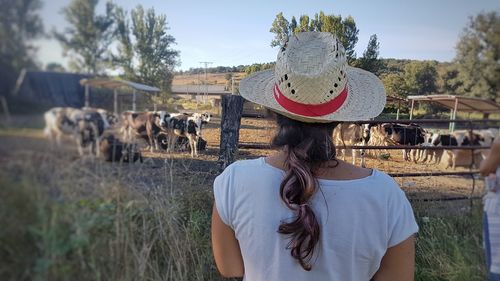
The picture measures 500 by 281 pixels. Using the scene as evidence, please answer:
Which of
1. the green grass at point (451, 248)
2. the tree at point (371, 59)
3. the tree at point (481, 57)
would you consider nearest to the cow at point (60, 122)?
the tree at point (371, 59)

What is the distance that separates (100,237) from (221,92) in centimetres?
155

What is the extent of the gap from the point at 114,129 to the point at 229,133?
5.09ft

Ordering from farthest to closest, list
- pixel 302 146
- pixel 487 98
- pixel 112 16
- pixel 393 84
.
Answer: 1. pixel 393 84
2. pixel 487 98
3. pixel 112 16
4. pixel 302 146

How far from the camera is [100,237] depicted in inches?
65.1

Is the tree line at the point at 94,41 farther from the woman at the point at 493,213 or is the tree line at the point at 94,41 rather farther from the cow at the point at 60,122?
the woman at the point at 493,213

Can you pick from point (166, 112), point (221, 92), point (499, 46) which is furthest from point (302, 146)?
point (221, 92)

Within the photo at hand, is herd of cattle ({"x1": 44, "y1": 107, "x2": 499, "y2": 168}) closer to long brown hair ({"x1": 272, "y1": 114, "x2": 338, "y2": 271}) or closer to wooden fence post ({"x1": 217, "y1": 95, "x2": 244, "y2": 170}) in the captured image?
wooden fence post ({"x1": 217, "y1": 95, "x2": 244, "y2": 170})

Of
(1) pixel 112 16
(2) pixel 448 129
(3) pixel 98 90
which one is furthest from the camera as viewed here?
(2) pixel 448 129

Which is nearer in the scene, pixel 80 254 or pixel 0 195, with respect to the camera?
pixel 0 195

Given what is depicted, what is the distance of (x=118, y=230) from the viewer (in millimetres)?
1820

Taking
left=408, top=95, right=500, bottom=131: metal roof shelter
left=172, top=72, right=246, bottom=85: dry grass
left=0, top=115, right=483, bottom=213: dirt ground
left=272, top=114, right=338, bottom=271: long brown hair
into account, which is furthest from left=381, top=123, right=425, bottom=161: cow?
left=272, top=114, right=338, bottom=271: long brown hair

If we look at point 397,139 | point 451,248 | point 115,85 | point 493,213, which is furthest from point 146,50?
point 451,248

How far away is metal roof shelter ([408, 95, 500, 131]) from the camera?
217 cm

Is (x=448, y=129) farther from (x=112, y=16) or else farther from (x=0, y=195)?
(x=0, y=195)
